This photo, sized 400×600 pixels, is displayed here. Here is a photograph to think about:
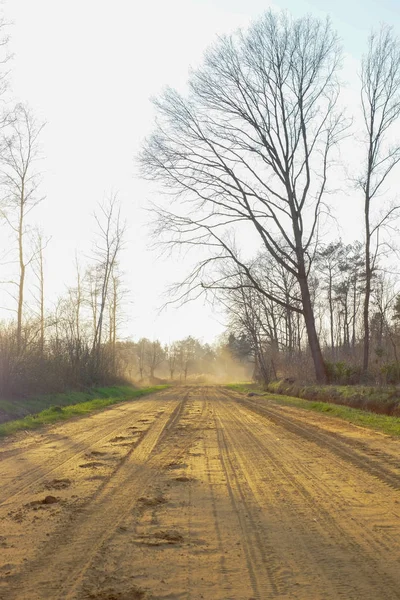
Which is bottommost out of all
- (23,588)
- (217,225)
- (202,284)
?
(23,588)

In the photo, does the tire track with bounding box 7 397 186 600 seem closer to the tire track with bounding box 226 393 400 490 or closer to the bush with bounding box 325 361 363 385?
the tire track with bounding box 226 393 400 490

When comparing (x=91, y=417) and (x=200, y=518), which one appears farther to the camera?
(x=91, y=417)

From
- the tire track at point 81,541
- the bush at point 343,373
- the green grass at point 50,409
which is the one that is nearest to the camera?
the tire track at point 81,541

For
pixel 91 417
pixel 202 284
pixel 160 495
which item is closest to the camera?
pixel 160 495

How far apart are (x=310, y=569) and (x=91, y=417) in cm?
1331

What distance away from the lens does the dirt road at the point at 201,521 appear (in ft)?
12.4

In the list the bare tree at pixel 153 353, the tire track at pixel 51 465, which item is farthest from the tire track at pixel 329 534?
the bare tree at pixel 153 353

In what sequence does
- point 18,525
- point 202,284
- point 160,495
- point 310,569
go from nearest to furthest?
point 310,569 < point 18,525 < point 160,495 < point 202,284

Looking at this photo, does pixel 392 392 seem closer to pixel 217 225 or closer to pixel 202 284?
pixel 202 284

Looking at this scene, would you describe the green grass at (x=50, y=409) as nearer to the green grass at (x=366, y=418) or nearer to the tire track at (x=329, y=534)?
the tire track at (x=329, y=534)

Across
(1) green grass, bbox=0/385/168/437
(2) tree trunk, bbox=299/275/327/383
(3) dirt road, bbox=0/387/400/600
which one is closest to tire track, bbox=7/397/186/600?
(3) dirt road, bbox=0/387/400/600

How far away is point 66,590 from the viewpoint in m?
3.66

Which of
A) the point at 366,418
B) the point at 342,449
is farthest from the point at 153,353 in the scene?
the point at 342,449

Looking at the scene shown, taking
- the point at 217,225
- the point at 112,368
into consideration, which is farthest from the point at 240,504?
the point at 112,368
